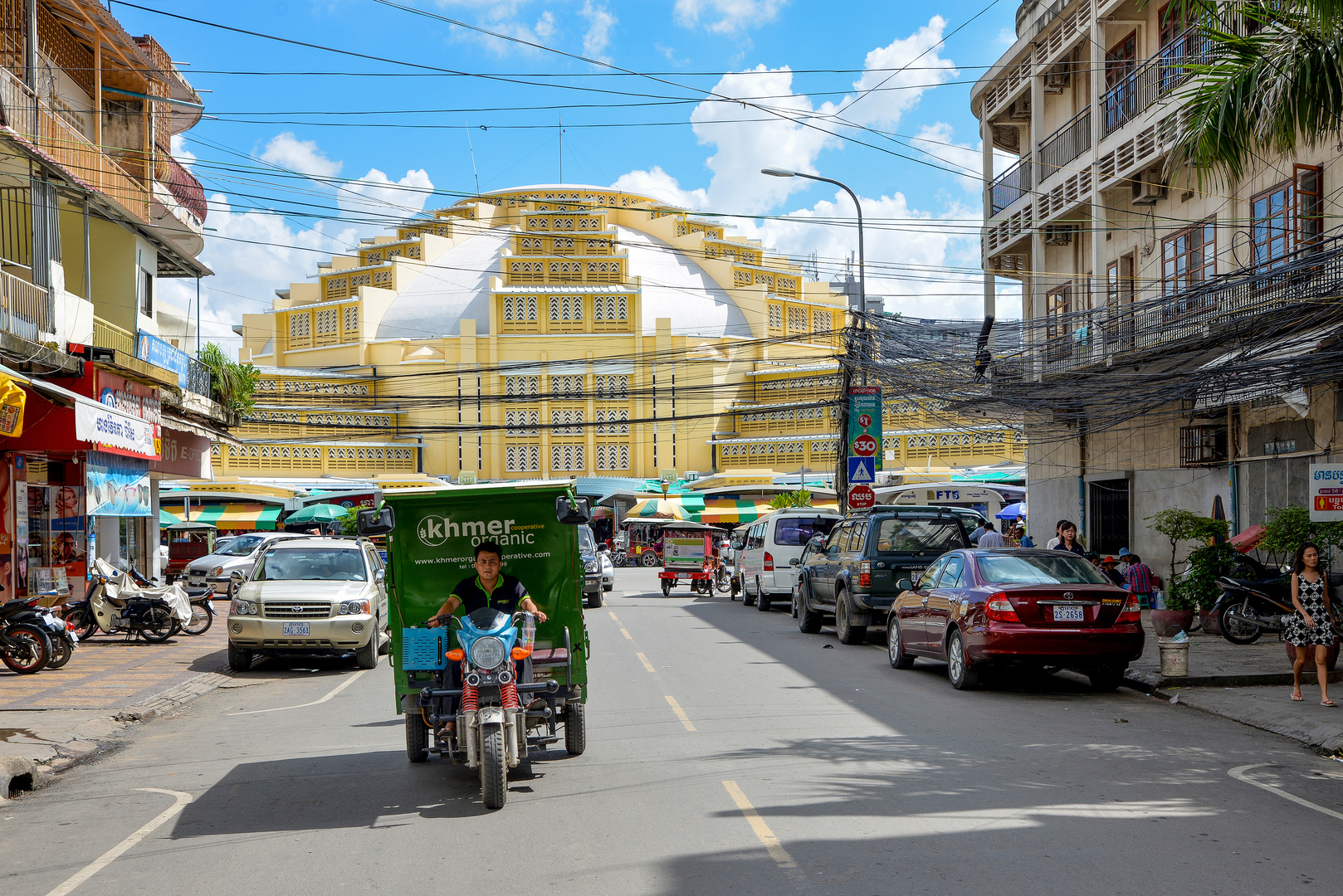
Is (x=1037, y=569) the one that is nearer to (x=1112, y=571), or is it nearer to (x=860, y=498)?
(x=1112, y=571)

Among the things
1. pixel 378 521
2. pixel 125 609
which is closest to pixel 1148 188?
pixel 378 521

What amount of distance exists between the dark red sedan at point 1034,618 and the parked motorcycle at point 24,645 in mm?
10888

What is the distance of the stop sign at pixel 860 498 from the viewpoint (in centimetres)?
2623

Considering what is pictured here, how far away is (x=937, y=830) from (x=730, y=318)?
7491cm

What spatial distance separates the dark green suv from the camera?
17484 mm

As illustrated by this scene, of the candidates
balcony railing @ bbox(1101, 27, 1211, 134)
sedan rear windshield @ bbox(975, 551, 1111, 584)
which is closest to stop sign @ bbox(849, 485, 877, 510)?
balcony railing @ bbox(1101, 27, 1211, 134)

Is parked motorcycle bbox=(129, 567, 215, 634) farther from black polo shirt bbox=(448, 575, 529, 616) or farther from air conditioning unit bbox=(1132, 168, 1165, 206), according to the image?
air conditioning unit bbox=(1132, 168, 1165, 206)

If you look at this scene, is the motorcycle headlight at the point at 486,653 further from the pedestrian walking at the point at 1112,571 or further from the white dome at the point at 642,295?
the white dome at the point at 642,295

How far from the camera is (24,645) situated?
48.5 ft

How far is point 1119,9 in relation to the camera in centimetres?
2288

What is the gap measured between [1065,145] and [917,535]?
11.8 m

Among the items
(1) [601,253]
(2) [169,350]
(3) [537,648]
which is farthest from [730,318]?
(3) [537,648]

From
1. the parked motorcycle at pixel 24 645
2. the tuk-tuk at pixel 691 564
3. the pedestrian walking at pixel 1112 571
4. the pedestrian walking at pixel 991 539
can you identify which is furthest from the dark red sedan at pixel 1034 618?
the tuk-tuk at pixel 691 564

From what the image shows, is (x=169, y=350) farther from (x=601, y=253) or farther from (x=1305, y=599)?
(x=601, y=253)
